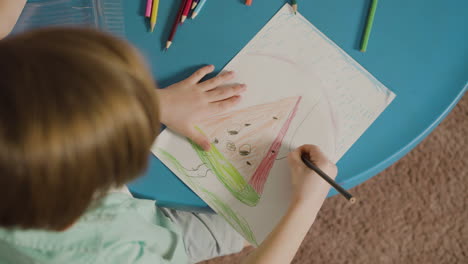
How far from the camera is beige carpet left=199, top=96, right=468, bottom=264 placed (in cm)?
103

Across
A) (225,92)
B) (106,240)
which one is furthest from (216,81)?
(106,240)

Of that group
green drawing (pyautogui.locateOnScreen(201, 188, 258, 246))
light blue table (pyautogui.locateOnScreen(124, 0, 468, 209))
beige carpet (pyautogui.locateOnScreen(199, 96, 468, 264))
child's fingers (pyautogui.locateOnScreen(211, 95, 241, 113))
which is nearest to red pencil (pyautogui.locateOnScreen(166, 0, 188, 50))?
light blue table (pyautogui.locateOnScreen(124, 0, 468, 209))

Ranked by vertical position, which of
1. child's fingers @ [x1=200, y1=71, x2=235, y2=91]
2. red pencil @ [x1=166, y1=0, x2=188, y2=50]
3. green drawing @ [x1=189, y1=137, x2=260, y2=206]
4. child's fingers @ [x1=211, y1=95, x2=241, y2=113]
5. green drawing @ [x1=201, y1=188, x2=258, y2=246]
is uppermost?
red pencil @ [x1=166, y1=0, x2=188, y2=50]

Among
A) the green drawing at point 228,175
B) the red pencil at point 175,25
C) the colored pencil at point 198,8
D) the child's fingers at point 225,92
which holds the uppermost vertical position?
the colored pencil at point 198,8

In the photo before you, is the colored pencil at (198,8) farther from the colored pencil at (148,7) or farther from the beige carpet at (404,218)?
the beige carpet at (404,218)

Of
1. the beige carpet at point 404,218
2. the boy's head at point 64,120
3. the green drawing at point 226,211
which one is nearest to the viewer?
the boy's head at point 64,120

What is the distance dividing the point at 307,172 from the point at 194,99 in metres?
0.19

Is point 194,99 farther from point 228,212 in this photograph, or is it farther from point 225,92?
point 228,212

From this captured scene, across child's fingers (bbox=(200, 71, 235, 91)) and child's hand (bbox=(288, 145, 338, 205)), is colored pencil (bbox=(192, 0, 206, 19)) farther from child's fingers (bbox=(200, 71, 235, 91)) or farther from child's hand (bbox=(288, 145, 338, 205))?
child's hand (bbox=(288, 145, 338, 205))

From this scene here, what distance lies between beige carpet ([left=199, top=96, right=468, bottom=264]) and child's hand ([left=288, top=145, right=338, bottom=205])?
21.4 inches

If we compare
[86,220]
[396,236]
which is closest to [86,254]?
[86,220]

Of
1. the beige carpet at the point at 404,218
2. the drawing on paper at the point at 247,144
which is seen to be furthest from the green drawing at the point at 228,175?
the beige carpet at the point at 404,218

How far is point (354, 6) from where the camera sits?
57 cm

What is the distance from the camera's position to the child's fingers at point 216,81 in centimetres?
56
